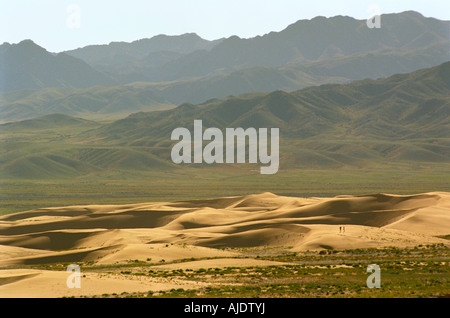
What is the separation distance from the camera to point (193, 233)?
218 feet

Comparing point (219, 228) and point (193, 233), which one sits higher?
point (219, 228)

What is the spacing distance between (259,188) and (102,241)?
8815 cm

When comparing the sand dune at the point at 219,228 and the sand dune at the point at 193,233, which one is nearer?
the sand dune at the point at 193,233

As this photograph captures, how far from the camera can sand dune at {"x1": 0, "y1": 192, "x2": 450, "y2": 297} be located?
131 ft

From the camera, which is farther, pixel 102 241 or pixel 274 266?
pixel 102 241

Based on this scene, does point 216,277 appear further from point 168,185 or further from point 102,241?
point 168,185

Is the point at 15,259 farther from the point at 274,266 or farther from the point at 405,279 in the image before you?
the point at 405,279

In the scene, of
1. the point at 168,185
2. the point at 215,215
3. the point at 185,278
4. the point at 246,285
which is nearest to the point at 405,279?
the point at 246,285

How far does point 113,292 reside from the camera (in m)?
33.1

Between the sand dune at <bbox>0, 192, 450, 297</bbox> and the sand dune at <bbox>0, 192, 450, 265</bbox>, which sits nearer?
the sand dune at <bbox>0, 192, 450, 297</bbox>

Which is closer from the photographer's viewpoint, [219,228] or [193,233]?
[193,233]

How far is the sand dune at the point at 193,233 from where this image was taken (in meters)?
39.9

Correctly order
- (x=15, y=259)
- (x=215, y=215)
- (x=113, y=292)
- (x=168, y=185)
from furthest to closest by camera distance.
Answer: (x=168, y=185) → (x=215, y=215) → (x=15, y=259) → (x=113, y=292)

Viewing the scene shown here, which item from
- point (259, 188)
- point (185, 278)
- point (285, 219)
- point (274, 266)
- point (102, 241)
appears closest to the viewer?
point (185, 278)
